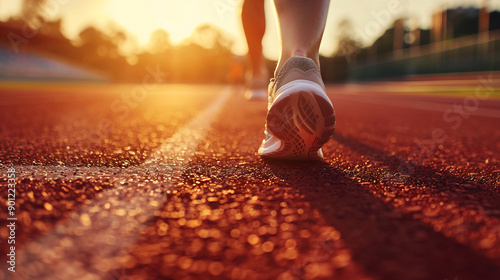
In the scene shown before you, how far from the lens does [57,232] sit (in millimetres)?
720

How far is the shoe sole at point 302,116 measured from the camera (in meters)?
1.23

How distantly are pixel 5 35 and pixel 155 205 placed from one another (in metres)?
28.1

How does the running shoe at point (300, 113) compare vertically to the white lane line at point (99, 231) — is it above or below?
above

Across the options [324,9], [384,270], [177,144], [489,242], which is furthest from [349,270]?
[177,144]

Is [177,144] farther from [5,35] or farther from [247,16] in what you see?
[5,35]

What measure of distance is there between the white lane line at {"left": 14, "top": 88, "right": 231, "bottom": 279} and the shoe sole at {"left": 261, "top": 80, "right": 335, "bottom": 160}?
33cm

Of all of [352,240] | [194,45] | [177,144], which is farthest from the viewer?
[194,45]

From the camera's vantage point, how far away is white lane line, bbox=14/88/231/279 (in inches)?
23.3

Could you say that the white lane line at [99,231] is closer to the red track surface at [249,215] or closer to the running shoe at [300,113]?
the red track surface at [249,215]

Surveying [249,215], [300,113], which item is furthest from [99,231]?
[300,113]

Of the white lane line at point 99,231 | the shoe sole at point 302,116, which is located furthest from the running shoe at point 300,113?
the white lane line at point 99,231

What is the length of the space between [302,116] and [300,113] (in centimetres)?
1

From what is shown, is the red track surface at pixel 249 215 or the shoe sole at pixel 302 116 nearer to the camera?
the red track surface at pixel 249 215

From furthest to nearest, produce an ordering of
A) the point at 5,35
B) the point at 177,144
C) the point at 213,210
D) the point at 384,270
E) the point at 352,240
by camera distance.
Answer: the point at 5,35
the point at 177,144
the point at 213,210
the point at 352,240
the point at 384,270
